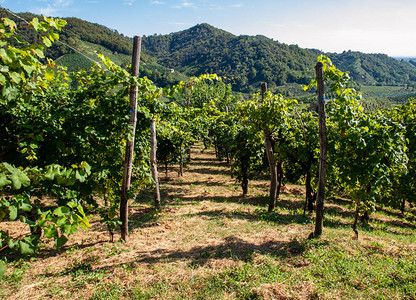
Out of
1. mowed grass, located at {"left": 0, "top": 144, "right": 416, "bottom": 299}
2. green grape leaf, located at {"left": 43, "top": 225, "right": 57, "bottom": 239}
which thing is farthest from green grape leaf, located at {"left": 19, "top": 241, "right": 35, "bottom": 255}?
mowed grass, located at {"left": 0, "top": 144, "right": 416, "bottom": 299}

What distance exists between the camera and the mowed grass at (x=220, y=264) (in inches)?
166

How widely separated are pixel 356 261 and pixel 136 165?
5615 millimetres

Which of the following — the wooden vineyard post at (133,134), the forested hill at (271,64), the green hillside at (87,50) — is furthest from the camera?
the forested hill at (271,64)

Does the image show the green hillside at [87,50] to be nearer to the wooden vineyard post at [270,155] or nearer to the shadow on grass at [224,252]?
the wooden vineyard post at [270,155]

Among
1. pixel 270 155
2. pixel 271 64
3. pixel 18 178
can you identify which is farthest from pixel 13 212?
pixel 271 64

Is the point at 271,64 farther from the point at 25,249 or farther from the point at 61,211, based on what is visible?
the point at 25,249

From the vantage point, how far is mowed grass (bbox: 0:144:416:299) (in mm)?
4211

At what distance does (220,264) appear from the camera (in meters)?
5.09

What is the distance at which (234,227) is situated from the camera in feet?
24.1

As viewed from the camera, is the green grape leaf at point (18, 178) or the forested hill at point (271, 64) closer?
the green grape leaf at point (18, 178)

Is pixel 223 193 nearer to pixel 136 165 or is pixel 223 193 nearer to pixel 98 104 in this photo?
pixel 136 165

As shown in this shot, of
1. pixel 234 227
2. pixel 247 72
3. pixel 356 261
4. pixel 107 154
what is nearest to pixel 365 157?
pixel 356 261

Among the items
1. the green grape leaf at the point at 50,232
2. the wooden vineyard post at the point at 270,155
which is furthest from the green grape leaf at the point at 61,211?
the wooden vineyard post at the point at 270,155

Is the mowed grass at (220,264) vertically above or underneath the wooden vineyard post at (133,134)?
underneath
